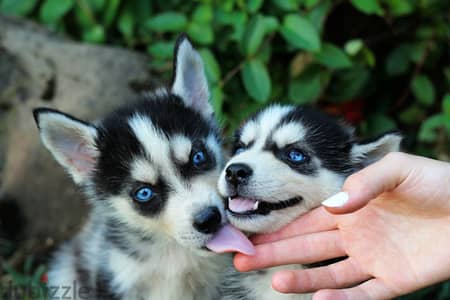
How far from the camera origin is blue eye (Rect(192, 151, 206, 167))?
377cm

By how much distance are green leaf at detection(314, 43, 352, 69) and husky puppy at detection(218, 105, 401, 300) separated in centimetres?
149

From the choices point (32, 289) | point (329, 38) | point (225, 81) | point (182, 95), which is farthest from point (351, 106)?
point (32, 289)

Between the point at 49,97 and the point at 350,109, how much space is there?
2.78 metres

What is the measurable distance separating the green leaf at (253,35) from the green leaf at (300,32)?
0.17 meters

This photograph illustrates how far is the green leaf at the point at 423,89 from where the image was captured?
5.74 m

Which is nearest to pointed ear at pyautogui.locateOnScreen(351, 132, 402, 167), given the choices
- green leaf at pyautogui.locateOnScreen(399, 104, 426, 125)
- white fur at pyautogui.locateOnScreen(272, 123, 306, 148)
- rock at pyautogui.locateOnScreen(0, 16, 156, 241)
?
white fur at pyautogui.locateOnScreen(272, 123, 306, 148)

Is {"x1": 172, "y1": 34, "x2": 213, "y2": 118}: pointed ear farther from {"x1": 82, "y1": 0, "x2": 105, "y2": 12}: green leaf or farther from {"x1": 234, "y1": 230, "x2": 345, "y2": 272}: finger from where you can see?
{"x1": 82, "y1": 0, "x2": 105, "y2": 12}: green leaf

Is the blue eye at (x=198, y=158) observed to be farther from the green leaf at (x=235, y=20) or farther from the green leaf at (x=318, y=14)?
the green leaf at (x=318, y=14)

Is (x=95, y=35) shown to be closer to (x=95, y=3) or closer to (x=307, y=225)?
(x=95, y=3)

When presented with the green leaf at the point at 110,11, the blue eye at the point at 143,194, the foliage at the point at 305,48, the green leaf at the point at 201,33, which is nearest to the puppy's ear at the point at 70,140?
the blue eye at the point at 143,194

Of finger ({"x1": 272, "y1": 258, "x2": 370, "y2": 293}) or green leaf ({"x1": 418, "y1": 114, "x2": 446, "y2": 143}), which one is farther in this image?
green leaf ({"x1": 418, "y1": 114, "x2": 446, "y2": 143})

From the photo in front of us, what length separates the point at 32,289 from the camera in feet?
16.4

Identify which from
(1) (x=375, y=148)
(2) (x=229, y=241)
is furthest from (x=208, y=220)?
(1) (x=375, y=148)

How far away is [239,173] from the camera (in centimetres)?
326
